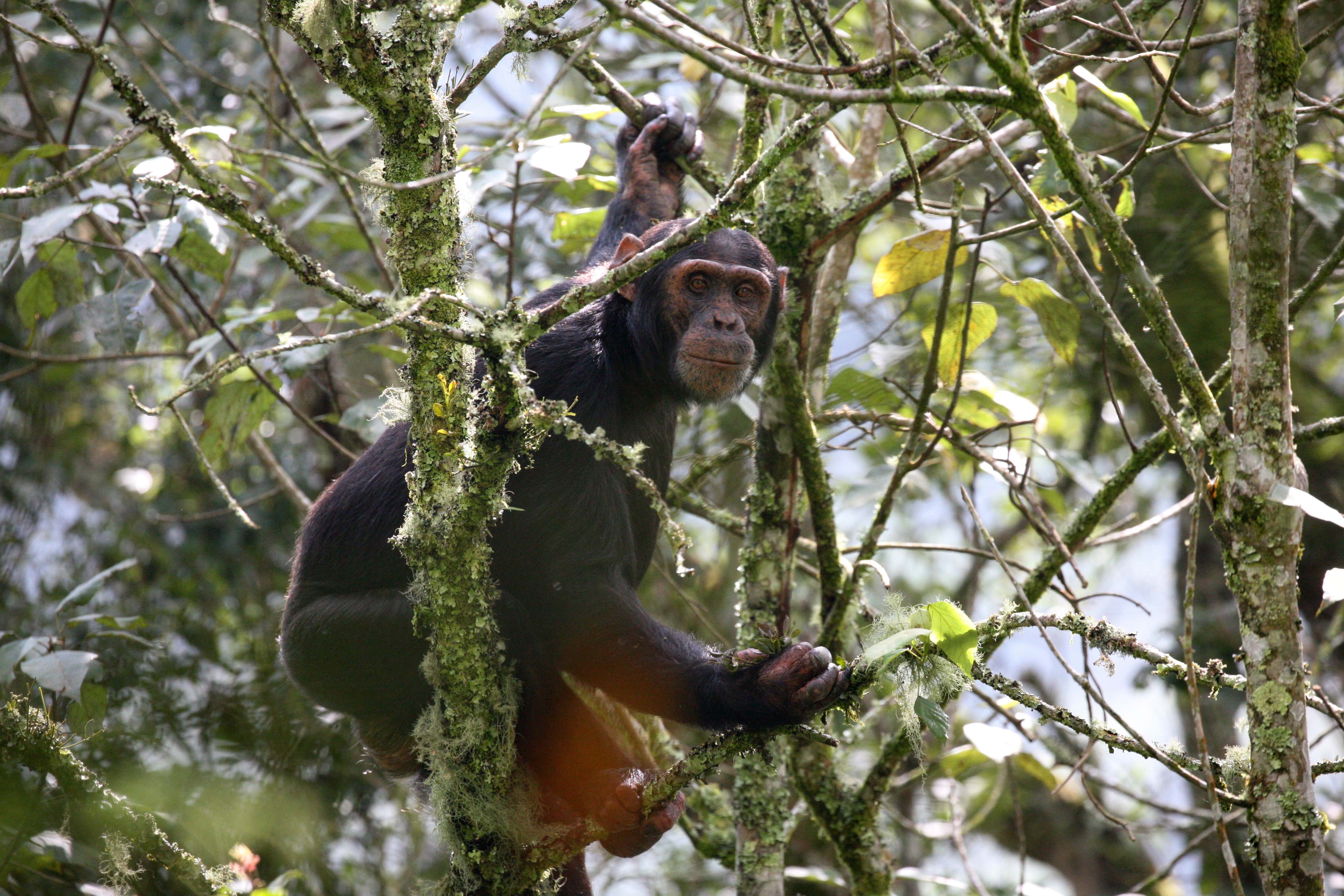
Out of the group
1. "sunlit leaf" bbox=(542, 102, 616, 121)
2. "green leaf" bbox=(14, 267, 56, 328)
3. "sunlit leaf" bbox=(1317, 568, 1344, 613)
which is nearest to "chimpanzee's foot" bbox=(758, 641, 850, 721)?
"sunlit leaf" bbox=(1317, 568, 1344, 613)

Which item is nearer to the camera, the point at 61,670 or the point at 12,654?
the point at 61,670

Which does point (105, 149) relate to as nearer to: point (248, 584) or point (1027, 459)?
point (1027, 459)

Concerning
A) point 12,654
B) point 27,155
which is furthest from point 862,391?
point 27,155

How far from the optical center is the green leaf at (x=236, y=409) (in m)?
5.17

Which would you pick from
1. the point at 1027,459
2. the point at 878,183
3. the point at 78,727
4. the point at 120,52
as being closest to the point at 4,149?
the point at 120,52

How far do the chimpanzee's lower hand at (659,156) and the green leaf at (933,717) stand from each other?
11.7ft

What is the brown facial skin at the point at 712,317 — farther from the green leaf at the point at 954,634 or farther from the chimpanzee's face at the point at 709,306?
the green leaf at the point at 954,634

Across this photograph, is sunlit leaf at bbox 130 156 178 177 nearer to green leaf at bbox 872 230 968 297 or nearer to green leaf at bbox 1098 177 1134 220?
green leaf at bbox 872 230 968 297

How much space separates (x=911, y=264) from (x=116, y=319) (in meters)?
3.88

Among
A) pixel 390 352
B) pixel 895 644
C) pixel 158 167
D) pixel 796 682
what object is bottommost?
pixel 796 682

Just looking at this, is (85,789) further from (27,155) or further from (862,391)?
(862,391)

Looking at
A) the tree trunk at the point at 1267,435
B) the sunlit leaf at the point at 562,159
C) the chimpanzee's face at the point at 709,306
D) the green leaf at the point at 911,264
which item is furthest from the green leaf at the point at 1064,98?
the sunlit leaf at the point at 562,159

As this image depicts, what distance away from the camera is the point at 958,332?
14.7 feet

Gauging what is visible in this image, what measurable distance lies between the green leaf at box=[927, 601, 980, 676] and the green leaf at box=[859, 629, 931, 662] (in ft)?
0.15
